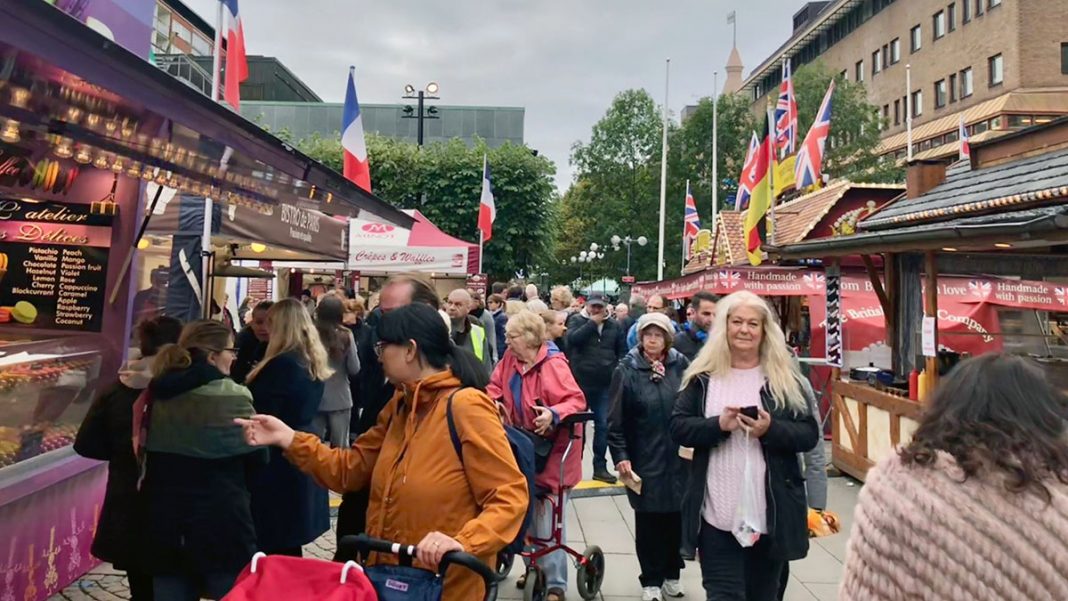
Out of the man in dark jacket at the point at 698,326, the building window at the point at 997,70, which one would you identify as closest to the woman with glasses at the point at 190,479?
the man in dark jacket at the point at 698,326

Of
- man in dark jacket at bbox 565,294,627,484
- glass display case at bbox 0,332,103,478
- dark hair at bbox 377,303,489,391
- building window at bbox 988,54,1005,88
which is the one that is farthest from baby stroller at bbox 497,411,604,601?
building window at bbox 988,54,1005,88

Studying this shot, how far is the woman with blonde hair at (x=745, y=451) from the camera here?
3.03 m

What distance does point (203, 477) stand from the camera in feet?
9.47

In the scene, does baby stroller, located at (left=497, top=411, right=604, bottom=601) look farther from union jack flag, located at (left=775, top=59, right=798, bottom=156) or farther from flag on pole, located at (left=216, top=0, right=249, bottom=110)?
union jack flag, located at (left=775, top=59, right=798, bottom=156)

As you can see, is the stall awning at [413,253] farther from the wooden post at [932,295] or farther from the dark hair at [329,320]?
the wooden post at [932,295]

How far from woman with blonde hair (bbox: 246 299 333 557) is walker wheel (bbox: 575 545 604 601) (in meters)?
1.67

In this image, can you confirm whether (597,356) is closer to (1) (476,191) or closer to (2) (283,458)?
(2) (283,458)

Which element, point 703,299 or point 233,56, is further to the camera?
point 233,56

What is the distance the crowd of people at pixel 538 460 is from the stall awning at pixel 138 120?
781 mm

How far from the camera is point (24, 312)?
5.25 meters

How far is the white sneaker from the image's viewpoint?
4.67 m

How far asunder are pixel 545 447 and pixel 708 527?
1380mm

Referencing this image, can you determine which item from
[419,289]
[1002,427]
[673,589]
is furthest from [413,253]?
[1002,427]

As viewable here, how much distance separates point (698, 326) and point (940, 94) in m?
46.6
